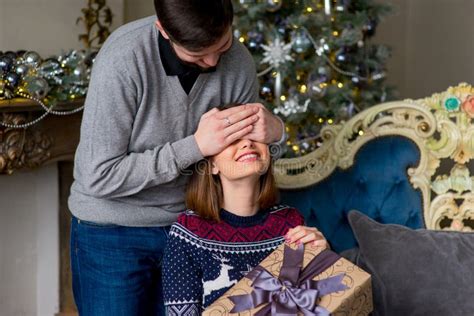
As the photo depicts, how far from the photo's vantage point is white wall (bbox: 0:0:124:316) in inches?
132

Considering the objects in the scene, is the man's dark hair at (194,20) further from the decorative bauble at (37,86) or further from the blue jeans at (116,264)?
the decorative bauble at (37,86)

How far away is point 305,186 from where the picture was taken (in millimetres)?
2787

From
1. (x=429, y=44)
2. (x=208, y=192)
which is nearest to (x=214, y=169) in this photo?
(x=208, y=192)

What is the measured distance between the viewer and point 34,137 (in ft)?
10.4

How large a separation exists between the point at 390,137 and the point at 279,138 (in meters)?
0.72

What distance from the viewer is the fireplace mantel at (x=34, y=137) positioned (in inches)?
118

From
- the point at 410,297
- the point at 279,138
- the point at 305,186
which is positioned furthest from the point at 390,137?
the point at 279,138

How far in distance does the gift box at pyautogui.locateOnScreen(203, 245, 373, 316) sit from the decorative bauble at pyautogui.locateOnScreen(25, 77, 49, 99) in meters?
1.33

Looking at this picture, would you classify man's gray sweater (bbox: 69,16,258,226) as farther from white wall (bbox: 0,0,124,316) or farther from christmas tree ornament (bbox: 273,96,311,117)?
christmas tree ornament (bbox: 273,96,311,117)

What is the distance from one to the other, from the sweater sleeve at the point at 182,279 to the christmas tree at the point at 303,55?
5.31 feet

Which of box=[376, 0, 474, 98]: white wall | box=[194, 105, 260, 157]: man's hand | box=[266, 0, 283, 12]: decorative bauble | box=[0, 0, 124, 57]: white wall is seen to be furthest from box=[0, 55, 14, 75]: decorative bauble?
box=[376, 0, 474, 98]: white wall

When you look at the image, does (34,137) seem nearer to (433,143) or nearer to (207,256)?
(207,256)

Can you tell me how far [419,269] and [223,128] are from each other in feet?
2.69

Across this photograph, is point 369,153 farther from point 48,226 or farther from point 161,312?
point 48,226
